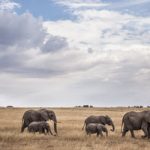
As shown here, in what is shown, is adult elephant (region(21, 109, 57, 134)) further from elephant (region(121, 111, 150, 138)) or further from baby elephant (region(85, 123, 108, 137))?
elephant (region(121, 111, 150, 138))

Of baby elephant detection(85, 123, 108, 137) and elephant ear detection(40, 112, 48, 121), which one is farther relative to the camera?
elephant ear detection(40, 112, 48, 121)

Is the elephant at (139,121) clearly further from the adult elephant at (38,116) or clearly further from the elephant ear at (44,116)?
the elephant ear at (44,116)

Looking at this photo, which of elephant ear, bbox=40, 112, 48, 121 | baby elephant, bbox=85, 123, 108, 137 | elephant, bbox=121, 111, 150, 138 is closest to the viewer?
elephant, bbox=121, 111, 150, 138

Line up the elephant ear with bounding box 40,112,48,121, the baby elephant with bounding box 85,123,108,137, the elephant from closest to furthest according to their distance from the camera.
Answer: the elephant → the baby elephant with bounding box 85,123,108,137 → the elephant ear with bounding box 40,112,48,121

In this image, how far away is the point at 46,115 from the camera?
39.3m

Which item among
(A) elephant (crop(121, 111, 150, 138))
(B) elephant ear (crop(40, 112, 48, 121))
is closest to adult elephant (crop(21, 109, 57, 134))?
(B) elephant ear (crop(40, 112, 48, 121))

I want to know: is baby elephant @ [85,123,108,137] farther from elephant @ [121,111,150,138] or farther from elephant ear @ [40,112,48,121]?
elephant ear @ [40,112,48,121]

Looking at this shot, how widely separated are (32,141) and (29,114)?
11506 mm

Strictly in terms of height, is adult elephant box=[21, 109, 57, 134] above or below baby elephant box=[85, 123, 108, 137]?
above

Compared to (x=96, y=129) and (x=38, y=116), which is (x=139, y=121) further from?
(x=38, y=116)

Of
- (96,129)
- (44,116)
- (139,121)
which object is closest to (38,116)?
(44,116)

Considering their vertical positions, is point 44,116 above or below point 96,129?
above

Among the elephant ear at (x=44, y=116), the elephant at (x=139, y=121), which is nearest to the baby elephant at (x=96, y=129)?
the elephant at (x=139, y=121)

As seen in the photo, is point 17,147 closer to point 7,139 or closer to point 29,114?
point 7,139
